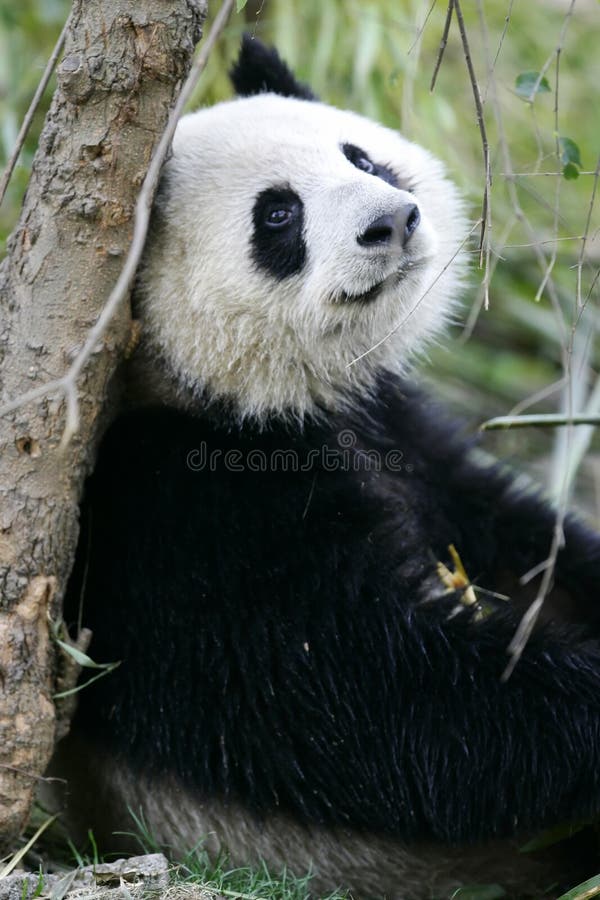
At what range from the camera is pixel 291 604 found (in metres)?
3.02

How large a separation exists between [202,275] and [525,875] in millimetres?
2086

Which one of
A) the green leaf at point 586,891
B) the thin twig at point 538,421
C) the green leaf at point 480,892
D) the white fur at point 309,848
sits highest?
the thin twig at point 538,421

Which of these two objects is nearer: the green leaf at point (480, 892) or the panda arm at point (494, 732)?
the panda arm at point (494, 732)

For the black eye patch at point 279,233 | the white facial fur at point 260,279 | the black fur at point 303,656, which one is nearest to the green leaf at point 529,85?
the white facial fur at point 260,279

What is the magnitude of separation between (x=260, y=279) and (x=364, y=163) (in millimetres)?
571

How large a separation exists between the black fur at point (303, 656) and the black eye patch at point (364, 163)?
2.85 ft

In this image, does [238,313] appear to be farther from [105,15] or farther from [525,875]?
[525,875]

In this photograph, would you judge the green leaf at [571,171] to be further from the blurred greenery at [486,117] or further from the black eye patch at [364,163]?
the blurred greenery at [486,117]

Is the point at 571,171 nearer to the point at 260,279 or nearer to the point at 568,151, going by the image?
the point at 568,151

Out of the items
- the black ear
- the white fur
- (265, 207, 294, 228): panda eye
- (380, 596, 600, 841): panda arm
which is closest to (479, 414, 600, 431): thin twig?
(380, 596, 600, 841): panda arm

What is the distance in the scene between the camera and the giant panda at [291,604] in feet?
9.71

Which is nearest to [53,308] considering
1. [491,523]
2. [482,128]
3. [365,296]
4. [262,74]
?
[365,296]

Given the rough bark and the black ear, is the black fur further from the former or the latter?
the black ear

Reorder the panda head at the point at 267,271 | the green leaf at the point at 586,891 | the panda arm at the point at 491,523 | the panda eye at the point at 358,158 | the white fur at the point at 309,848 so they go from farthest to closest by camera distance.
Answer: the panda arm at the point at 491,523 → the panda eye at the point at 358,158 → the white fur at the point at 309,848 → the panda head at the point at 267,271 → the green leaf at the point at 586,891
